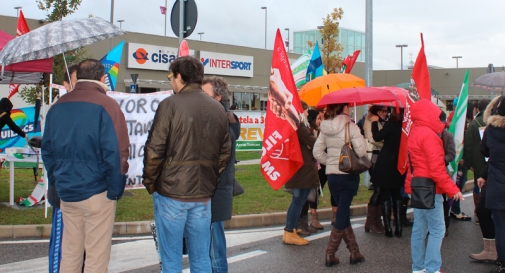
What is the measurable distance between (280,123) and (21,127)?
774 cm

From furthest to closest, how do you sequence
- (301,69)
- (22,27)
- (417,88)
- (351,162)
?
(301,69)
(22,27)
(417,88)
(351,162)

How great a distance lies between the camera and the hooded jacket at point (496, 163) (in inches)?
216

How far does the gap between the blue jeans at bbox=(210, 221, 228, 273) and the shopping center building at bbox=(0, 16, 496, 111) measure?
22.5 meters

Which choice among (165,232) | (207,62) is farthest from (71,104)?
(207,62)

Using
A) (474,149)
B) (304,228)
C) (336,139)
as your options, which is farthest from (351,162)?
(474,149)

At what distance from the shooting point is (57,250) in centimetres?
462

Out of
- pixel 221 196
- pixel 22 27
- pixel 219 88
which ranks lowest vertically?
pixel 221 196

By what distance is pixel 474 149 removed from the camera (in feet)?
25.4

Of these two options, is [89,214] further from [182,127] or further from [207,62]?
[207,62]

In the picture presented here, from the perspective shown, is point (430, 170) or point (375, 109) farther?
point (375, 109)

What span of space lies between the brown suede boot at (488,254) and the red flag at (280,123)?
2.32 meters

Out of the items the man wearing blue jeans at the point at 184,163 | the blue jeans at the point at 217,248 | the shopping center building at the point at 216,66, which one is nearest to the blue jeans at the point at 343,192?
the blue jeans at the point at 217,248

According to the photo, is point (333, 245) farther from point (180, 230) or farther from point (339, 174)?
point (180, 230)

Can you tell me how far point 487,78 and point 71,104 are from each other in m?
10.9
